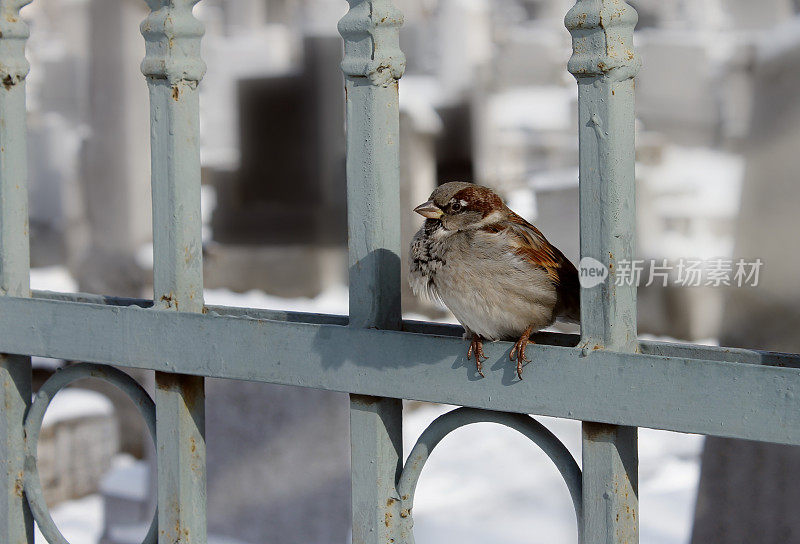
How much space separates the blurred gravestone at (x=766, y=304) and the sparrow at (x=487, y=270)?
205 centimetres

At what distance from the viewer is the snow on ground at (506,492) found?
15.7 feet

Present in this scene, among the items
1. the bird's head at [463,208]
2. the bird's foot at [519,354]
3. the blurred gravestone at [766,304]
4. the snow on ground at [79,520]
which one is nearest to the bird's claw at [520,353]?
the bird's foot at [519,354]

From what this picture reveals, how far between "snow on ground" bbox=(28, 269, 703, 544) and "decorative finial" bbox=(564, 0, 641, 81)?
133 inches

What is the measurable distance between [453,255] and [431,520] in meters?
3.40

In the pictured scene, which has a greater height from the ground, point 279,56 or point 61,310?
point 279,56

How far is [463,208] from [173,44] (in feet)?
1.85

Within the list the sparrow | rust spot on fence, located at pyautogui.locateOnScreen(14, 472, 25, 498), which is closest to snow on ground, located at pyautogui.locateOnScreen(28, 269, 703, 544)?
rust spot on fence, located at pyautogui.locateOnScreen(14, 472, 25, 498)

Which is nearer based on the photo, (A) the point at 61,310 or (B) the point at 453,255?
(B) the point at 453,255

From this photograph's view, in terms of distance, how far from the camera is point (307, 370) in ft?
5.48

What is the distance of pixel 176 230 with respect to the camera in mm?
1777

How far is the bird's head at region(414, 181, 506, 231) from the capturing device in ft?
5.77

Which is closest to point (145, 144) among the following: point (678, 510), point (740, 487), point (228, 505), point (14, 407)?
point (228, 505)

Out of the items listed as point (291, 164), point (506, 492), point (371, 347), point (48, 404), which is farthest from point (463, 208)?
point (291, 164)

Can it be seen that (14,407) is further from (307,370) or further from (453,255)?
(453,255)
